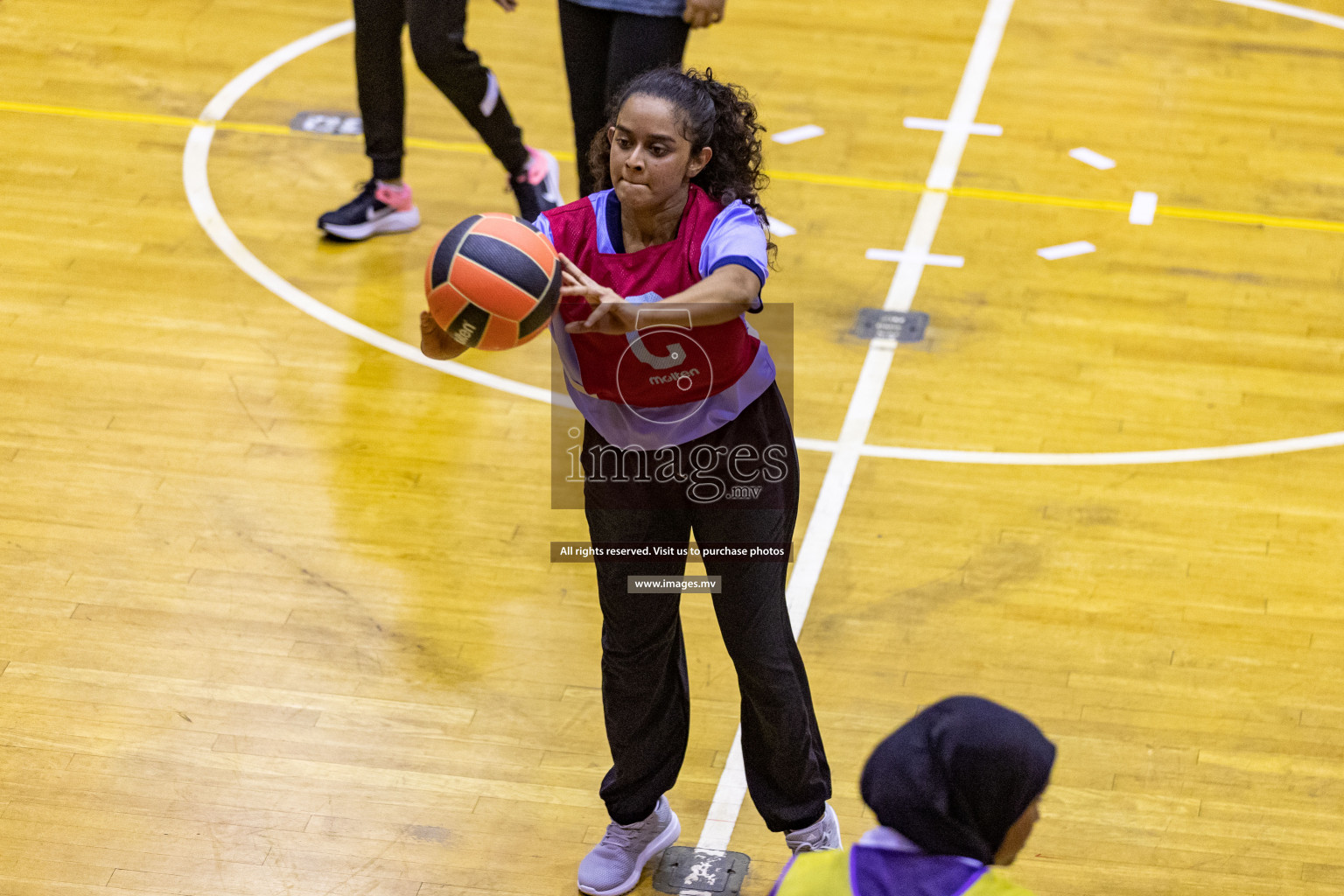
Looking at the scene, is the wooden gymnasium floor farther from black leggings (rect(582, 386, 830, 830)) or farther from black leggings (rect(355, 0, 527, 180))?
black leggings (rect(355, 0, 527, 180))

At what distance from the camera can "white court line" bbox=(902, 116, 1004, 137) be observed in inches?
265

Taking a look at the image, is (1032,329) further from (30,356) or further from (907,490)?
(30,356)

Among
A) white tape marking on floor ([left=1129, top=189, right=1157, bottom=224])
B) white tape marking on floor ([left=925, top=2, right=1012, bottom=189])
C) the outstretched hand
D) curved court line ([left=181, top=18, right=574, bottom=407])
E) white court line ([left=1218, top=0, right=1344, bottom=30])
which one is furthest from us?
white court line ([left=1218, top=0, right=1344, bottom=30])

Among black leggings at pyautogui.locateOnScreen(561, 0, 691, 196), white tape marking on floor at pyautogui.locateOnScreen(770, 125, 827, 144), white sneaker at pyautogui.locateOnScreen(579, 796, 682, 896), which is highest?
black leggings at pyautogui.locateOnScreen(561, 0, 691, 196)

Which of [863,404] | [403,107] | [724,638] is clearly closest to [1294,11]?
[863,404]

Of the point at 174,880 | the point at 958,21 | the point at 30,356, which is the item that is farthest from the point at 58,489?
the point at 958,21

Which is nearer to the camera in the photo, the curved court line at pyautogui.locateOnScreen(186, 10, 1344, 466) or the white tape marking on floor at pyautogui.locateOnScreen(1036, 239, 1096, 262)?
the curved court line at pyautogui.locateOnScreen(186, 10, 1344, 466)

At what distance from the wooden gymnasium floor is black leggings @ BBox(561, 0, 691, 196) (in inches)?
36.7

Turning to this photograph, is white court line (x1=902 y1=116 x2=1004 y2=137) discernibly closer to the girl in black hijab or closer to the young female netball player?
the young female netball player

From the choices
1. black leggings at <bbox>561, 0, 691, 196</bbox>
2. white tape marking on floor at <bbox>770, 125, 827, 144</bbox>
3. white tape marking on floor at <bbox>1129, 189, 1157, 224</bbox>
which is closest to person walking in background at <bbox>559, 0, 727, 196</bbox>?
black leggings at <bbox>561, 0, 691, 196</bbox>

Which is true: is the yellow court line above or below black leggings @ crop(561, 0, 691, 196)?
below

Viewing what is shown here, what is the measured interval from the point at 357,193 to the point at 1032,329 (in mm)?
2796

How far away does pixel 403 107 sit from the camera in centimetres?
580

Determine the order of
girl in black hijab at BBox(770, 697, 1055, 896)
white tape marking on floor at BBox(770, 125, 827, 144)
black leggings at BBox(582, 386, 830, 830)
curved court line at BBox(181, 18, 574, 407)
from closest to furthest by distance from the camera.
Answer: girl in black hijab at BBox(770, 697, 1055, 896) < black leggings at BBox(582, 386, 830, 830) < curved court line at BBox(181, 18, 574, 407) < white tape marking on floor at BBox(770, 125, 827, 144)
